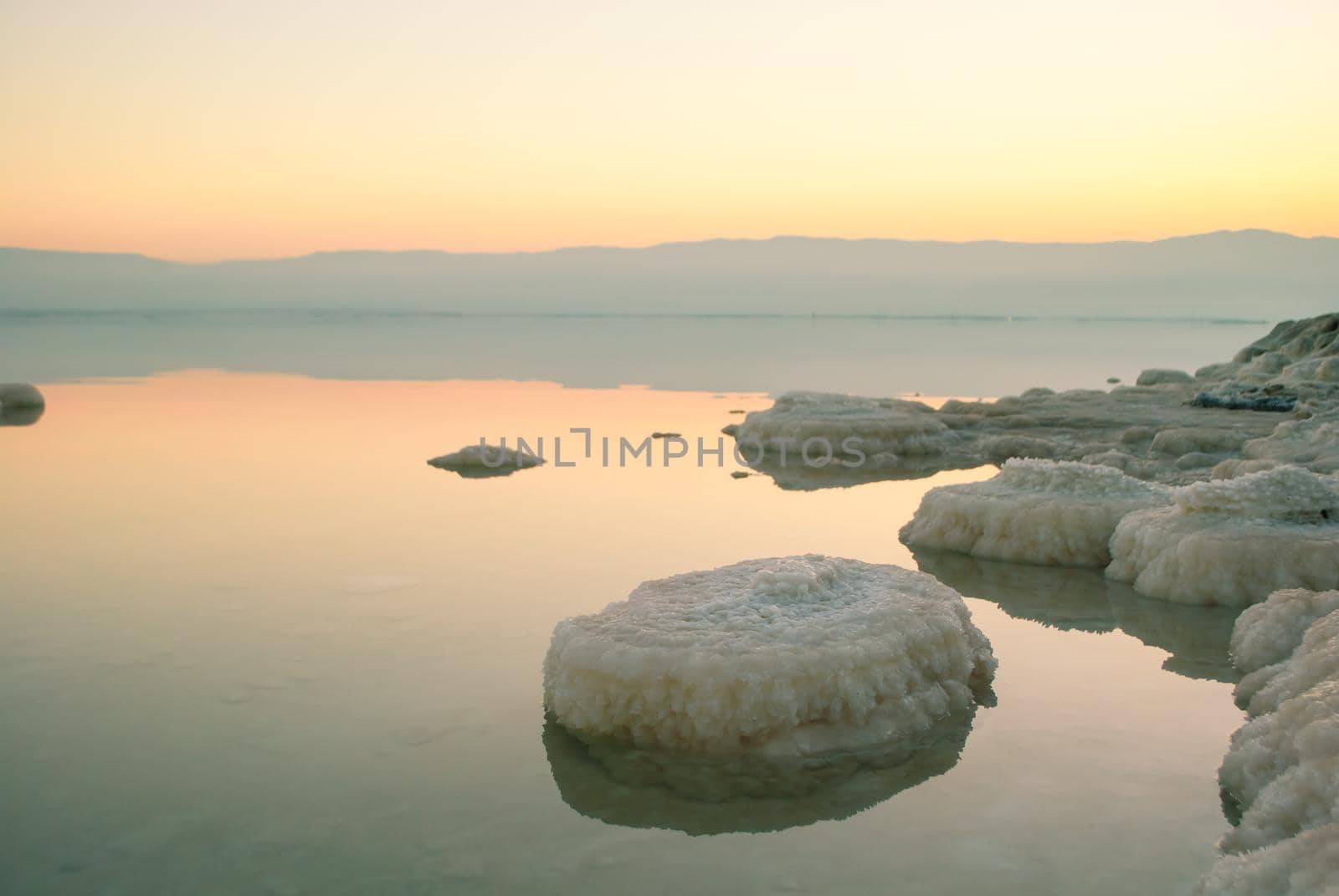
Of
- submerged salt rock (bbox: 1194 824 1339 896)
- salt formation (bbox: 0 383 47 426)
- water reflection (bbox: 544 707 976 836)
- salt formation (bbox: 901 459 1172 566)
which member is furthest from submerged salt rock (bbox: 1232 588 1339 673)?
salt formation (bbox: 0 383 47 426)

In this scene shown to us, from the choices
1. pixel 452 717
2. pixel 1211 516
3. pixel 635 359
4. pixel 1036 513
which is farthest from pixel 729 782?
pixel 635 359

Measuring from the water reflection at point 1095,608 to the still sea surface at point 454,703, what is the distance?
3cm

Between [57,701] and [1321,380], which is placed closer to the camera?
[57,701]

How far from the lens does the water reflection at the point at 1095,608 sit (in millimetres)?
6660

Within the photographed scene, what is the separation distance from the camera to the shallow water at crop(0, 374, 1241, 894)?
409 centimetres

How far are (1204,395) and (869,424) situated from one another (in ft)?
26.0

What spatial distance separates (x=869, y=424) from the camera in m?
15.2

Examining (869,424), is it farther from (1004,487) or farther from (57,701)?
(57,701)

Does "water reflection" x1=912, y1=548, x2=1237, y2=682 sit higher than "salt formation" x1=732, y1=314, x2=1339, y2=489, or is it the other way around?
"salt formation" x1=732, y1=314, x2=1339, y2=489

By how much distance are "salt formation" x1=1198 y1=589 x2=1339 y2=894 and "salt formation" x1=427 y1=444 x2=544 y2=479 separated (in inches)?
339

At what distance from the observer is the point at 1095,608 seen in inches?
300

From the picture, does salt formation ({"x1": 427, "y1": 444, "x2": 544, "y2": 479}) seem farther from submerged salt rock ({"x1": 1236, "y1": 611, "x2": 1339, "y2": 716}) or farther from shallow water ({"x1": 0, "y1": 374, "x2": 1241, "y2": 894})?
submerged salt rock ({"x1": 1236, "y1": 611, "x2": 1339, "y2": 716})

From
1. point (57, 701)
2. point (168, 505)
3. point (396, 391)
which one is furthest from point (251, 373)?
point (57, 701)

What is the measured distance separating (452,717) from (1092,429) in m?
14.0
